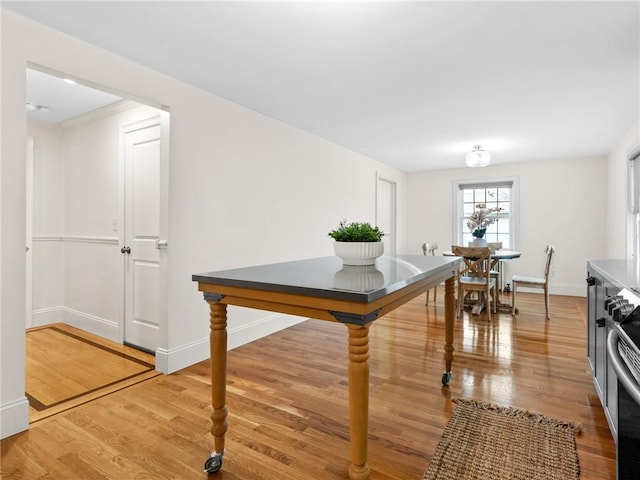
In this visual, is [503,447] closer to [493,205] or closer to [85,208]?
[85,208]

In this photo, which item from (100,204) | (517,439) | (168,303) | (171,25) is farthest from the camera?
(100,204)

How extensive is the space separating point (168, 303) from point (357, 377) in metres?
1.99

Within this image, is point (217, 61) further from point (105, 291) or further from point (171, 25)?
point (105, 291)

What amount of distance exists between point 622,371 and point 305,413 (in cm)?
156

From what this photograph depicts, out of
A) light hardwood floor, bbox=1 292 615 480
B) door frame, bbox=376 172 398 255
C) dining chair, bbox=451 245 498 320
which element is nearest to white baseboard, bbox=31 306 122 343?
light hardwood floor, bbox=1 292 615 480

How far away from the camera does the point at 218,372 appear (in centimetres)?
160

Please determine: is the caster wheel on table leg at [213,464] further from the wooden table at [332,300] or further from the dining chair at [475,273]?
the dining chair at [475,273]

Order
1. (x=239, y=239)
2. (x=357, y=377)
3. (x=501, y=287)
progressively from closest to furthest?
(x=357, y=377) → (x=239, y=239) → (x=501, y=287)

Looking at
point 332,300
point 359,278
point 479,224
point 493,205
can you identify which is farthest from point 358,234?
point 493,205

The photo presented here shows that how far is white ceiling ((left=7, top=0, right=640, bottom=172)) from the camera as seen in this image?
1.90 metres

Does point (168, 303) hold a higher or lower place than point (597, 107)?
lower

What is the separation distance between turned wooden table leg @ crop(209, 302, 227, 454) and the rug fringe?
1.45 meters

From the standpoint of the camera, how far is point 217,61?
98.0 inches

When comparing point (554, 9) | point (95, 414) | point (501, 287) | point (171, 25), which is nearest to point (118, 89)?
point (171, 25)
